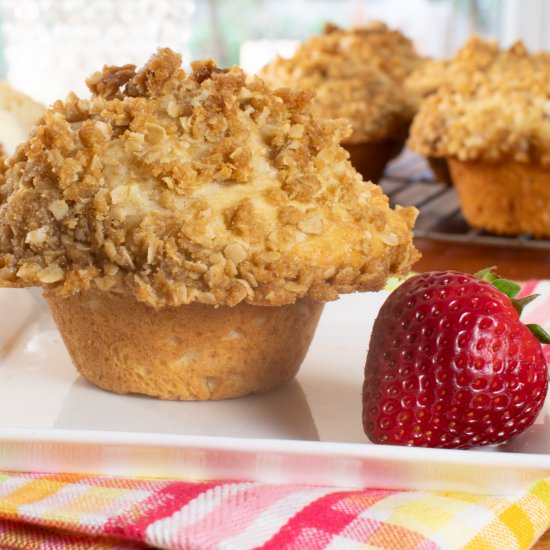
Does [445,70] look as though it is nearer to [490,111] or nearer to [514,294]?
[490,111]

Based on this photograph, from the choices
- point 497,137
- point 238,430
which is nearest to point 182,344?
point 238,430

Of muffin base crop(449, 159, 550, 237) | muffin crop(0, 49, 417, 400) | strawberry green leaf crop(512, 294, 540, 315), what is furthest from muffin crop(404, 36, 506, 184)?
strawberry green leaf crop(512, 294, 540, 315)

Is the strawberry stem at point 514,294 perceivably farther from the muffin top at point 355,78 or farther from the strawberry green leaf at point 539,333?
the muffin top at point 355,78

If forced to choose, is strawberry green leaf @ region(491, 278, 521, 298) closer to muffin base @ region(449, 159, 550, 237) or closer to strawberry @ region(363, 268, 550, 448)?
strawberry @ region(363, 268, 550, 448)

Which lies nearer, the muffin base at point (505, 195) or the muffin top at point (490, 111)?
the muffin top at point (490, 111)

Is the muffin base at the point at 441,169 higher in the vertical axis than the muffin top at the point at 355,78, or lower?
lower

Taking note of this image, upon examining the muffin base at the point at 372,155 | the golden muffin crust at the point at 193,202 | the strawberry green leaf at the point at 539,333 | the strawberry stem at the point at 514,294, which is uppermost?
the golden muffin crust at the point at 193,202

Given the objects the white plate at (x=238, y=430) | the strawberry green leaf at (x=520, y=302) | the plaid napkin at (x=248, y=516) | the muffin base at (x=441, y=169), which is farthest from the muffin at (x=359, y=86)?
the plaid napkin at (x=248, y=516)

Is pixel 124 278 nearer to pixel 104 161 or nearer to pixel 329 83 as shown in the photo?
pixel 104 161
